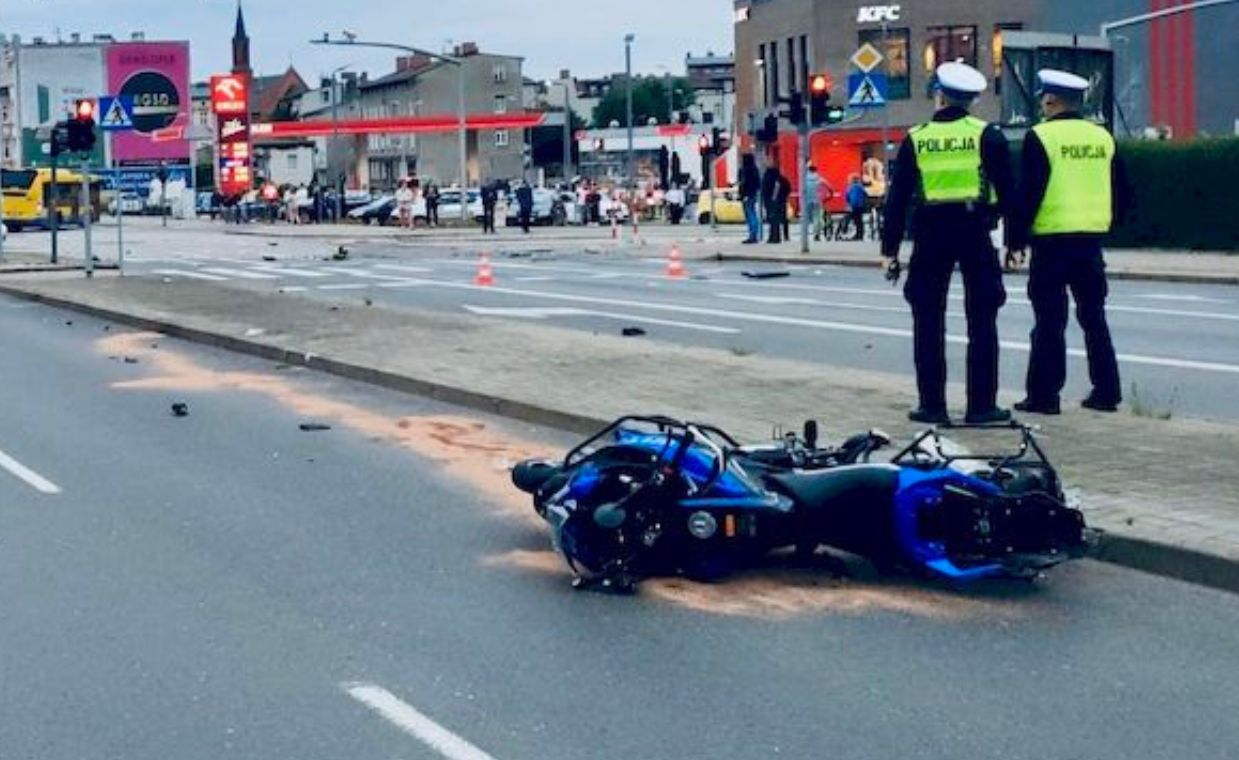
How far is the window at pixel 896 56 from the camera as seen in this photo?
85.1 meters

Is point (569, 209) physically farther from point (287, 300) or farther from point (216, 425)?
point (216, 425)

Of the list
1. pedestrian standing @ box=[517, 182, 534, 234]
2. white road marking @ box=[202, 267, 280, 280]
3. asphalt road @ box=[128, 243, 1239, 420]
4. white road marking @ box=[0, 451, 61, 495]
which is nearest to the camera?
white road marking @ box=[0, 451, 61, 495]

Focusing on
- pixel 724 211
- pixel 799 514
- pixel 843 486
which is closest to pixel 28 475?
pixel 799 514

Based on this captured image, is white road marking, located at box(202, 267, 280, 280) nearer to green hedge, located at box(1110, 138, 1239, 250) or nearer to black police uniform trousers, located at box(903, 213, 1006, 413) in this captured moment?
green hedge, located at box(1110, 138, 1239, 250)

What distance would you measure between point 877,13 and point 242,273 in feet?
171

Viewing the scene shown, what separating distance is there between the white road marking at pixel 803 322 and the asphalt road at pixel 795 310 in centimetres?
2

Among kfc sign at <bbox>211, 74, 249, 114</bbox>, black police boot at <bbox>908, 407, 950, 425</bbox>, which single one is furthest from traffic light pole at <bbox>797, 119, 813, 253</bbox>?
kfc sign at <bbox>211, 74, 249, 114</bbox>

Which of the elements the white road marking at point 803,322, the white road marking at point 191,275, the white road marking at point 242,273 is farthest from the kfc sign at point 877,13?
the white road marking at point 803,322

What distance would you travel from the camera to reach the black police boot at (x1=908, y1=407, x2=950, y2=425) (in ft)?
40.8

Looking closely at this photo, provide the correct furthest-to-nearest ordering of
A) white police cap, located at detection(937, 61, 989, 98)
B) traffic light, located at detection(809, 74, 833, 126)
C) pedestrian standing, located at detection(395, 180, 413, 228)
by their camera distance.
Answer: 1. pedestrian standing, located at detection(395, 180, 413, 228)
2. traffic light, located at detection(809, 74, 833, 126)
3. white police cap, located at detection(937, 61, 989, 98)

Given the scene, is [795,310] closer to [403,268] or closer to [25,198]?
[403,268]

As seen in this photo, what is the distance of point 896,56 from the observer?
86.1 m

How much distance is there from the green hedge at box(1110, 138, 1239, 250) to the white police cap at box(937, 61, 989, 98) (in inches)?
909

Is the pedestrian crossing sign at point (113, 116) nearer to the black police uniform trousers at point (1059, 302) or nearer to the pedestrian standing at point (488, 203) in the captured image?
the black police uniform trousers at point (1059, 302)
